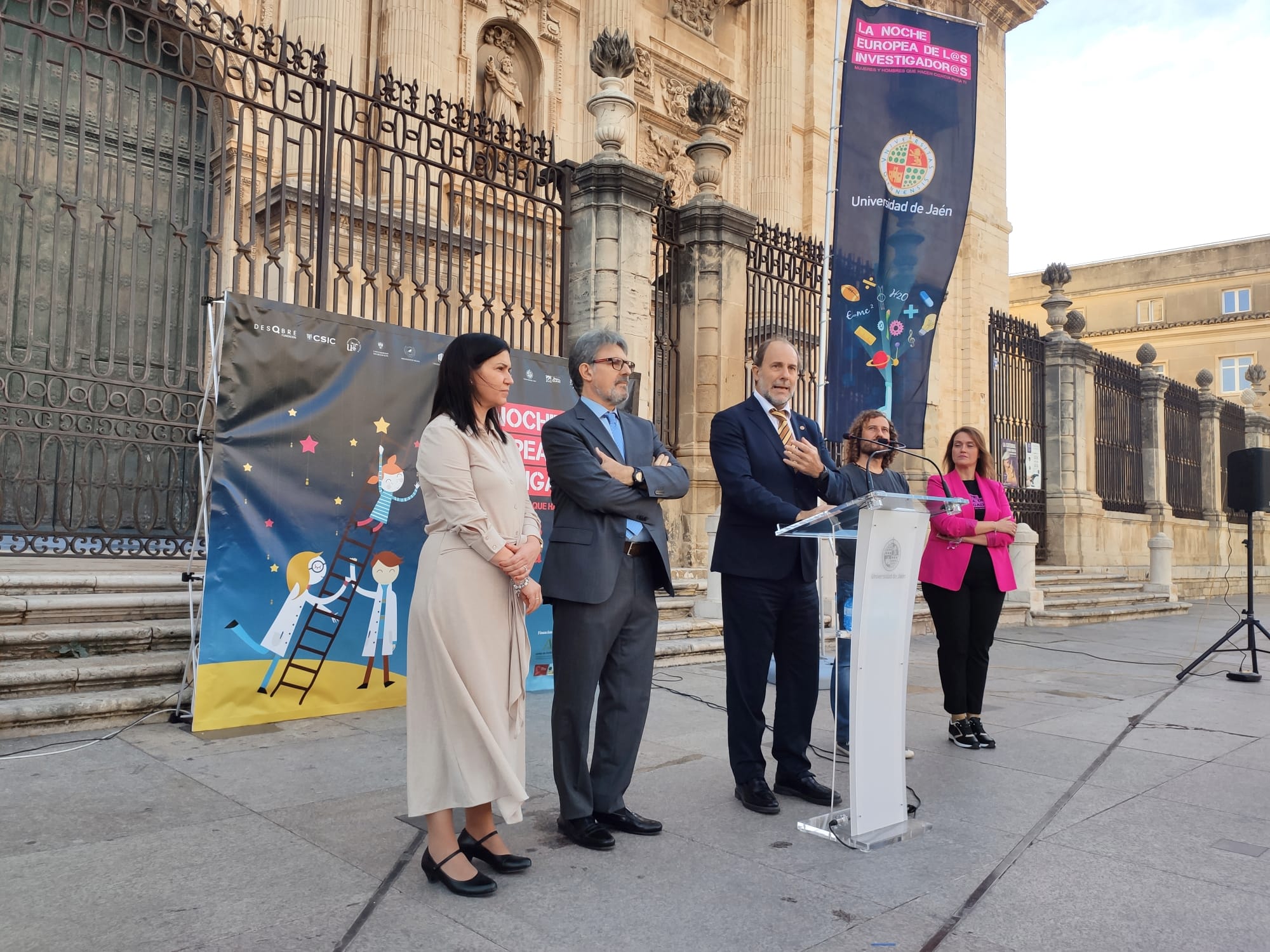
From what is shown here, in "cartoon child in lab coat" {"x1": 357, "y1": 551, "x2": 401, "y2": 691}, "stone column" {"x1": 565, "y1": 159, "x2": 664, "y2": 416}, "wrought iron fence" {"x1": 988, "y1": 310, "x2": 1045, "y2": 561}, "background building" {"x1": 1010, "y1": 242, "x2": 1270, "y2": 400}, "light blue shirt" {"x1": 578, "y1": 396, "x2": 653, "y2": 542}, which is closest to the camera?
"light blue shirt" {"x1": 578, "y1": 396, "x2": 653, "y2": 542}

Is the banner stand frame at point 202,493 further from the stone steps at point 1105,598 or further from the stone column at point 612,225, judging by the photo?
the stone steps at point 1105,598

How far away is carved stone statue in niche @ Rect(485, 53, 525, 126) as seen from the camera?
47.3ft

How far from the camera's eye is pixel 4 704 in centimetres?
468

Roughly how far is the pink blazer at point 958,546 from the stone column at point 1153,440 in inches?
714

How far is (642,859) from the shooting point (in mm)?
3398

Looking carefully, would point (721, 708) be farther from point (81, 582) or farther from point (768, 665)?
point (81, 582)

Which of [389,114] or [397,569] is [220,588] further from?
[389,114]

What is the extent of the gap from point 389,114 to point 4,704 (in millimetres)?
9400

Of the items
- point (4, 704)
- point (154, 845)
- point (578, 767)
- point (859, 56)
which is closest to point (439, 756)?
point (578, 767)

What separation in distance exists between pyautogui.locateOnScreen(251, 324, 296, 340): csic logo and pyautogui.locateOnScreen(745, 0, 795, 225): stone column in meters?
13.7

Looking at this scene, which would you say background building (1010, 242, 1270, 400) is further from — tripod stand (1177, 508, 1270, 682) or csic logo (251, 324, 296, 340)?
csic logo (251, 324, 296, 340)

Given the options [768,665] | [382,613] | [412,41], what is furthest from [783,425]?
[412,41]

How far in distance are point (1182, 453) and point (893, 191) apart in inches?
679

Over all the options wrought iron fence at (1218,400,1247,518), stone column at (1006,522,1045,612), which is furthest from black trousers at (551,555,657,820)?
wrought iron fence at (1218,400,1247,518)
